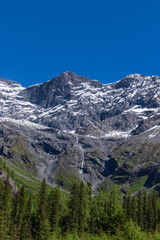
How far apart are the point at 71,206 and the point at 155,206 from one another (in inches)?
1744

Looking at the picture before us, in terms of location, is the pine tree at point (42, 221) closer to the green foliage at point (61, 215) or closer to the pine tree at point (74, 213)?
the green foliage at point (61, 215)

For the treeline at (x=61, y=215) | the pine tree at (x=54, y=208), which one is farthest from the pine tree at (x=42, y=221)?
the pine tree at (x=54, y=208)

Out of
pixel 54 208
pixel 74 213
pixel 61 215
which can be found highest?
pixel 74 213

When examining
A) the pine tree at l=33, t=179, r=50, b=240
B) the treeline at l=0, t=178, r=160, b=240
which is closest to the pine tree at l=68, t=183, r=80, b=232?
the treeline at l=0, t=178, r=160, b=240

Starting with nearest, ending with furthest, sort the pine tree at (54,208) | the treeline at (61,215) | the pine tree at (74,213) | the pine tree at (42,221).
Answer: the treeline at (61,215) → the pine tree at (42,221) → the pine tree at (74,213) → the pine tree at (54,208)

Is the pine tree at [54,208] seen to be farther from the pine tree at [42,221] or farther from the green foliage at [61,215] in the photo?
the pine tree at [42,221]

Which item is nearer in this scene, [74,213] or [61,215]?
[74,213]

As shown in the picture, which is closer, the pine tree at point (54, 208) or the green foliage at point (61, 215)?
the green foliage at point (61, 215)

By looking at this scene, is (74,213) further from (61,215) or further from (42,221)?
(61,215)

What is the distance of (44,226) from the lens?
7969 cm

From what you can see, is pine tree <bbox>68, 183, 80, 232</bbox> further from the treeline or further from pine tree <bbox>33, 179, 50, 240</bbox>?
pine tree <bbox>33, 179, 50, 240</bbox>

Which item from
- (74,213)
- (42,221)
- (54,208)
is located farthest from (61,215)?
(42,221)

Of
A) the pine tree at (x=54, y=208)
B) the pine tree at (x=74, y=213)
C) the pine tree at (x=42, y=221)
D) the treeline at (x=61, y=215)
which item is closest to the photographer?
the treeline at (x=61, y=215)

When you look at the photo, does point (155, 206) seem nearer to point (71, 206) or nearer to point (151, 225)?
point (151, 225)
